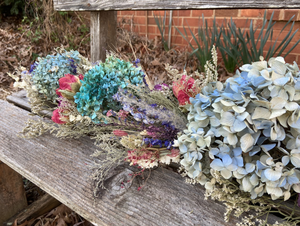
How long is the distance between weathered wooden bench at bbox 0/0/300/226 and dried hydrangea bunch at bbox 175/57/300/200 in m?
0.11

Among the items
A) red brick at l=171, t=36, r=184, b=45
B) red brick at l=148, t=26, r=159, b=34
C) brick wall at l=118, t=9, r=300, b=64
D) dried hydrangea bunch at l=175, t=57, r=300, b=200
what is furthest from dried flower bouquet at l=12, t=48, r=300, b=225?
red brick at l=148, t=26, r=159, b=34

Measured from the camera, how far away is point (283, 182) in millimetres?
542

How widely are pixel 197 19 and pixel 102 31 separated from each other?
1.38 meters

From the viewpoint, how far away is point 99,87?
2.90 ft

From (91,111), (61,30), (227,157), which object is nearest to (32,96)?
(91,111)

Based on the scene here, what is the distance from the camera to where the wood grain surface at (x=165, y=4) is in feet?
2.59

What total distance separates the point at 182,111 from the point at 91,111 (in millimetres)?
362

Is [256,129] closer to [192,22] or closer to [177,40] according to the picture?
[192,22]

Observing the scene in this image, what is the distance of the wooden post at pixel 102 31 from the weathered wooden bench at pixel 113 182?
0.80ft

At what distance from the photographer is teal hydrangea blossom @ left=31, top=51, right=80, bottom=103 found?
1133 millimetres

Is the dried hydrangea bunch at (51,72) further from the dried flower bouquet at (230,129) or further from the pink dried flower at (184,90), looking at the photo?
the pink dried flower at (184,90)

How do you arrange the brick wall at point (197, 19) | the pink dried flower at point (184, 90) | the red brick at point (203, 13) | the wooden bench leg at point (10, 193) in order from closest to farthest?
the pink dried flower at point (184, 90), the wooden bench leg at point (10, 193), the brick wall at point (197, 19), the red brick at point (203, 13)

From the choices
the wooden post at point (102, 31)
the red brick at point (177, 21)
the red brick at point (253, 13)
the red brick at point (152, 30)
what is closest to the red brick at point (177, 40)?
the red brick at point (177, 21)

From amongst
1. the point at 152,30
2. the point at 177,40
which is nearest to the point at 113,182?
the point at 177,40
